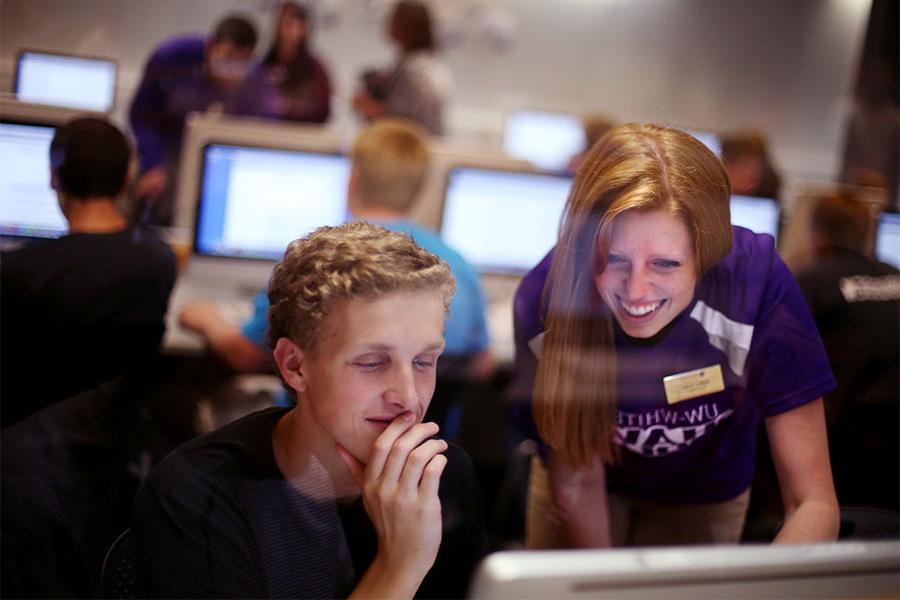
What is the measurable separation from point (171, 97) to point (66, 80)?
1.06 feet

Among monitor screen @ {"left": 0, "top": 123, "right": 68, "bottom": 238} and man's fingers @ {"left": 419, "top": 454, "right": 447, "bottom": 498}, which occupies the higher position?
monitor screen @ {"left": 0, "top": 123, "right": 68, "bottom": 238}

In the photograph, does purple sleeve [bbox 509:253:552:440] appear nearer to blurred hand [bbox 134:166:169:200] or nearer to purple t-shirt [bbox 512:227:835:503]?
purple t-shirt [bbox 512:227:835:503]

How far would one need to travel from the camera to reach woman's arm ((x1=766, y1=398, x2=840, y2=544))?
3.15 ft

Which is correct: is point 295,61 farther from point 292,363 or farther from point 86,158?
point 292,363

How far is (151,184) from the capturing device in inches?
40.3

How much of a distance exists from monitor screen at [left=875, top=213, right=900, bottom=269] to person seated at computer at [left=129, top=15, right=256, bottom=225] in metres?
0.95

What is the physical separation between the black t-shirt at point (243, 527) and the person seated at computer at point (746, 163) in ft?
1.50

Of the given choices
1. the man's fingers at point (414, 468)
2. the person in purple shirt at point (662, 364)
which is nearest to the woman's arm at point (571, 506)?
the person in purple shirt at point (662, 364)

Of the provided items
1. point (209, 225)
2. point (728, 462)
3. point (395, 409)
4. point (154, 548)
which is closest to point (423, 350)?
point (395, 409)

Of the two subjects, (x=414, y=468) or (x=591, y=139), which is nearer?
(x=414, y=468)

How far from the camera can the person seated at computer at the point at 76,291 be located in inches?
33.5

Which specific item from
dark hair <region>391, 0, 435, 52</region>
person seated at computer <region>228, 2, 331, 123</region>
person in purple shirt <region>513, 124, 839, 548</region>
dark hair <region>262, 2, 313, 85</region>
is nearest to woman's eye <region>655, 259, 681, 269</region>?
person in purple shirt <region>513, 124, 839, 548</region>

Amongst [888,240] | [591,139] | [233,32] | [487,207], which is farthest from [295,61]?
[888,240]

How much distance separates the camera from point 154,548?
793 millimetres
